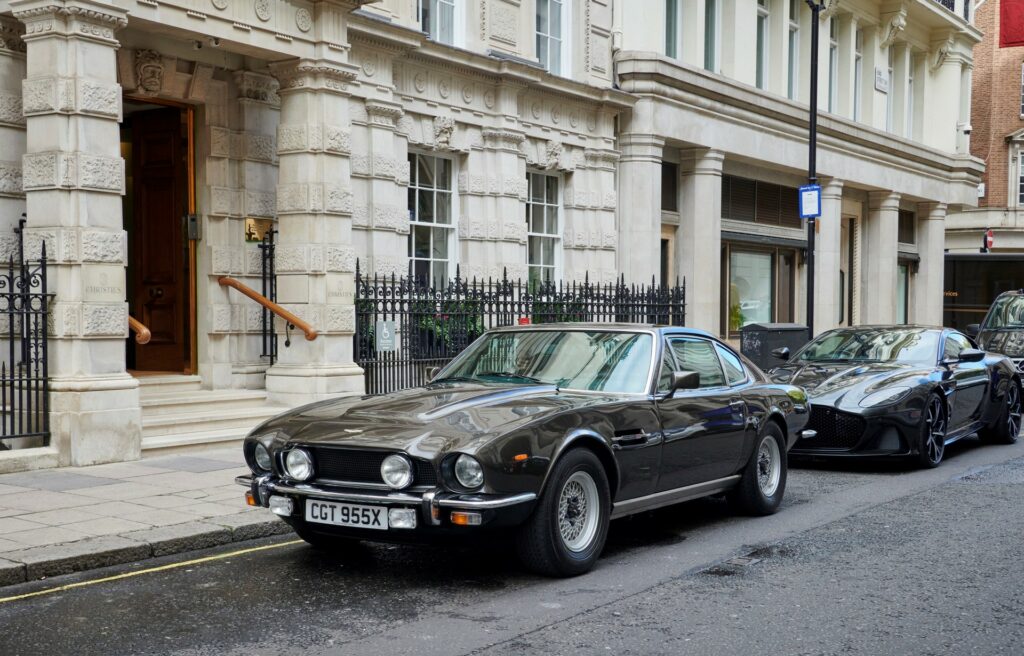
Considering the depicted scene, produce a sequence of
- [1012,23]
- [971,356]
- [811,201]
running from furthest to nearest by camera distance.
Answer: [1012,23] < [811,201] < [971,356]

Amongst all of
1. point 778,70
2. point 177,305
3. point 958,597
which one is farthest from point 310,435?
point 778,70

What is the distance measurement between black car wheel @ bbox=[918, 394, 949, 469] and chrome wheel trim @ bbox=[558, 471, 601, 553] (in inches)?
222

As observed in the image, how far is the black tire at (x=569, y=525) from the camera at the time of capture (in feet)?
20.9

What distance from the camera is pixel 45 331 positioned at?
10.5 meters

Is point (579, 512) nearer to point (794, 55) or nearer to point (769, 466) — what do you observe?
point (769, 466)

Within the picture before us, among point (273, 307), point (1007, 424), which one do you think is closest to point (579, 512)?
point (273, 307)

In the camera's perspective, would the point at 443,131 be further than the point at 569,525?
Yes

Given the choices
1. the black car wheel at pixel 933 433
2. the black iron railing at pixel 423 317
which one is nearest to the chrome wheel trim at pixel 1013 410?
the black car wheel at pixel 933 433

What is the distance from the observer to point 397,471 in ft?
20.2

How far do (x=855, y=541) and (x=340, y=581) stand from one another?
3585 mm

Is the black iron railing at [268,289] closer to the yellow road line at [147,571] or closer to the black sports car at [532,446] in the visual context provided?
the black sports car at [532,446]

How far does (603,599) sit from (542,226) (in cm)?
1386

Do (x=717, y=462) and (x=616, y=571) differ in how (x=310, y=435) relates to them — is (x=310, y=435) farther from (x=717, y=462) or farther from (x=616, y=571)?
(x=717, y=462)

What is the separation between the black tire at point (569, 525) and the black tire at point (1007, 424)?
8597mm
